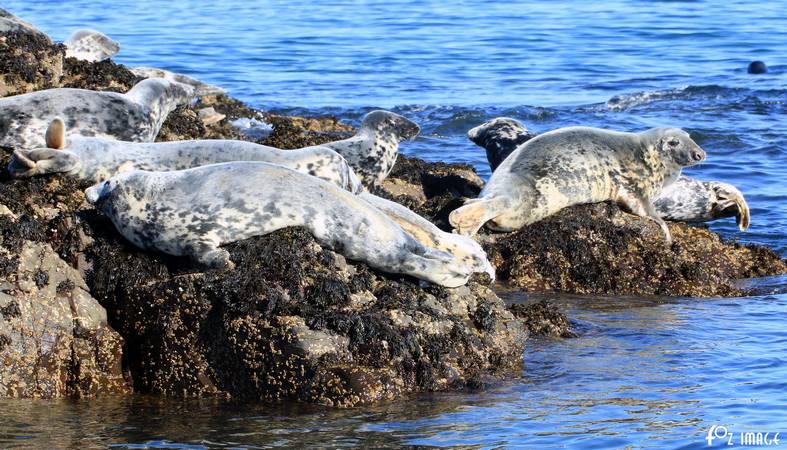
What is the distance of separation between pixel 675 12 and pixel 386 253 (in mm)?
22117

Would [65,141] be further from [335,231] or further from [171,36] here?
[171,36]

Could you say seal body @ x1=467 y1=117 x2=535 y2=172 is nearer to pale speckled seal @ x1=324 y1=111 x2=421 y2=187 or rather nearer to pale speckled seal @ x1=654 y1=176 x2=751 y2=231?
pale speckled seal @ x1=654 y1=176 x2=751 y2=231

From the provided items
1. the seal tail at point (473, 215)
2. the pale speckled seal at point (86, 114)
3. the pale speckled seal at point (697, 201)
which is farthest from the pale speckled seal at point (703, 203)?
the pale speckled seal at point (86, 114)

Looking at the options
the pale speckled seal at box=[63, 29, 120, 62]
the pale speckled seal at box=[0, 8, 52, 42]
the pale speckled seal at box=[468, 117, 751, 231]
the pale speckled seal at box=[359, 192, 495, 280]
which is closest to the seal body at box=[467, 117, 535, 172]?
the pale speckled seal at box=[468, 117, 751, 231]

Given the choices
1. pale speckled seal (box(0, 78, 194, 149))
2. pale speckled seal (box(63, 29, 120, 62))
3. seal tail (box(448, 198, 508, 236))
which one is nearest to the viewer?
pale speckled seal (box(0, 78, 194, 149))

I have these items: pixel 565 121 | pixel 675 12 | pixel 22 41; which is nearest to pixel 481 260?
pixel 22 41

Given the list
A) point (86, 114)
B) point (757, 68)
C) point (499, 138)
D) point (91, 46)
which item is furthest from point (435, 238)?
point (757, 68)

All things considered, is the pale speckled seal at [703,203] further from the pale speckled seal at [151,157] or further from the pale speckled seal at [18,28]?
the pale speckled seal at [18,28]

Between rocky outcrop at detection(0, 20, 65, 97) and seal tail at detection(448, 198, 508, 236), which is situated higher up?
rocky outcrop at detection(0, 20, 65, 97)

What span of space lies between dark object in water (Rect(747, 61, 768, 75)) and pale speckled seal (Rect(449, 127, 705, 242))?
10432 mm

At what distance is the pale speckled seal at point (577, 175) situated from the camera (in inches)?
324

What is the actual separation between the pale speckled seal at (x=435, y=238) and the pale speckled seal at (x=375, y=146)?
1.51 meters

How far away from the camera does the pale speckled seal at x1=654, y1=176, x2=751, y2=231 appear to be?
30.5ft

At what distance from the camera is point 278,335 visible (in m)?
5.43
